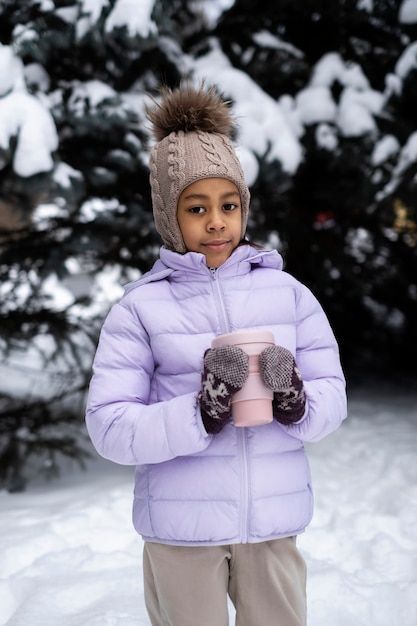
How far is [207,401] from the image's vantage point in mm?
1433

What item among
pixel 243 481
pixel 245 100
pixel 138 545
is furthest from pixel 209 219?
pixel 245 100

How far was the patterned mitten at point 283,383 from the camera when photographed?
1.42m

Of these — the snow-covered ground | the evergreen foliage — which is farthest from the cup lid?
the evergreen foliage

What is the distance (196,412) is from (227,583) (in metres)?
0.56

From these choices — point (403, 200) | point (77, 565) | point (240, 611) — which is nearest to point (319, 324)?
point (240, 611)

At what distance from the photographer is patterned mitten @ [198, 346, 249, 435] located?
4.60 ft

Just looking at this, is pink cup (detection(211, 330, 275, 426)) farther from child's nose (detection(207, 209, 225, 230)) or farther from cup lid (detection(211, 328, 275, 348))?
child's nose (detection(207, 209, 225, 230))

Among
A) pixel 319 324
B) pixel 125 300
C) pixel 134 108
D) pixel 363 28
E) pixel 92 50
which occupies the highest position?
pixel 363 28

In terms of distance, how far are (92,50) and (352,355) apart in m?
4.40

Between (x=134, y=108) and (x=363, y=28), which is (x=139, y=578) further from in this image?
(x=363, y=28)

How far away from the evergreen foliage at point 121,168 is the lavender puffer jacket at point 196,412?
1734 mm

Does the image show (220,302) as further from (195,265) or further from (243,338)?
(243,338)

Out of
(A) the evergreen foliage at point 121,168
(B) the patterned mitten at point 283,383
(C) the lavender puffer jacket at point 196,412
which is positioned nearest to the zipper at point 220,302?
(C) the lavender puffer jacket at point 196,412

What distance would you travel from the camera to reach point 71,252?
3.86 meters
